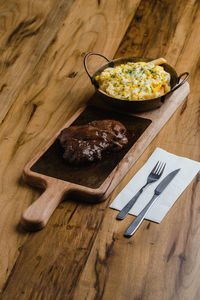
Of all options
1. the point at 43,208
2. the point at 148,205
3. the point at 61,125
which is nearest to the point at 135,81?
the point at 61,125

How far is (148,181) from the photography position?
67.7 inches

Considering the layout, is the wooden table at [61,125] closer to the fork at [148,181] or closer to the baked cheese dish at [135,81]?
the fork at [148,181]

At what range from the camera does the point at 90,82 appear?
2.34m

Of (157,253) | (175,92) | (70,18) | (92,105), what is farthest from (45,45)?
(157,253)

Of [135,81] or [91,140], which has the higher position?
[135,81]

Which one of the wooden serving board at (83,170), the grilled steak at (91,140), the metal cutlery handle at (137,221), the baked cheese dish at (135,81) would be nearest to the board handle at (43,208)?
the wooden serving board at (83,170)

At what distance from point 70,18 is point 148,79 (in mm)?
1074

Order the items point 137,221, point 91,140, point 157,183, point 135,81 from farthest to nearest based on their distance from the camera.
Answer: point 135,81 < point 91,140 < point 157,183 < point 137,221

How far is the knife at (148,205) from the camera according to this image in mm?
1545

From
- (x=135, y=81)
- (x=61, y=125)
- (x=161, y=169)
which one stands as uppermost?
(x=135, y=81)

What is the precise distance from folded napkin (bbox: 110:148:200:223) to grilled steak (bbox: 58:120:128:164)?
15cm

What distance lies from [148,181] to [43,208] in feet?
1.34

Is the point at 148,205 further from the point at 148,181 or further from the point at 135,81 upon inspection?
the point at 135,81

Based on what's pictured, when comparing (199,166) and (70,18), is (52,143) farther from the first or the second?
(70,18)
